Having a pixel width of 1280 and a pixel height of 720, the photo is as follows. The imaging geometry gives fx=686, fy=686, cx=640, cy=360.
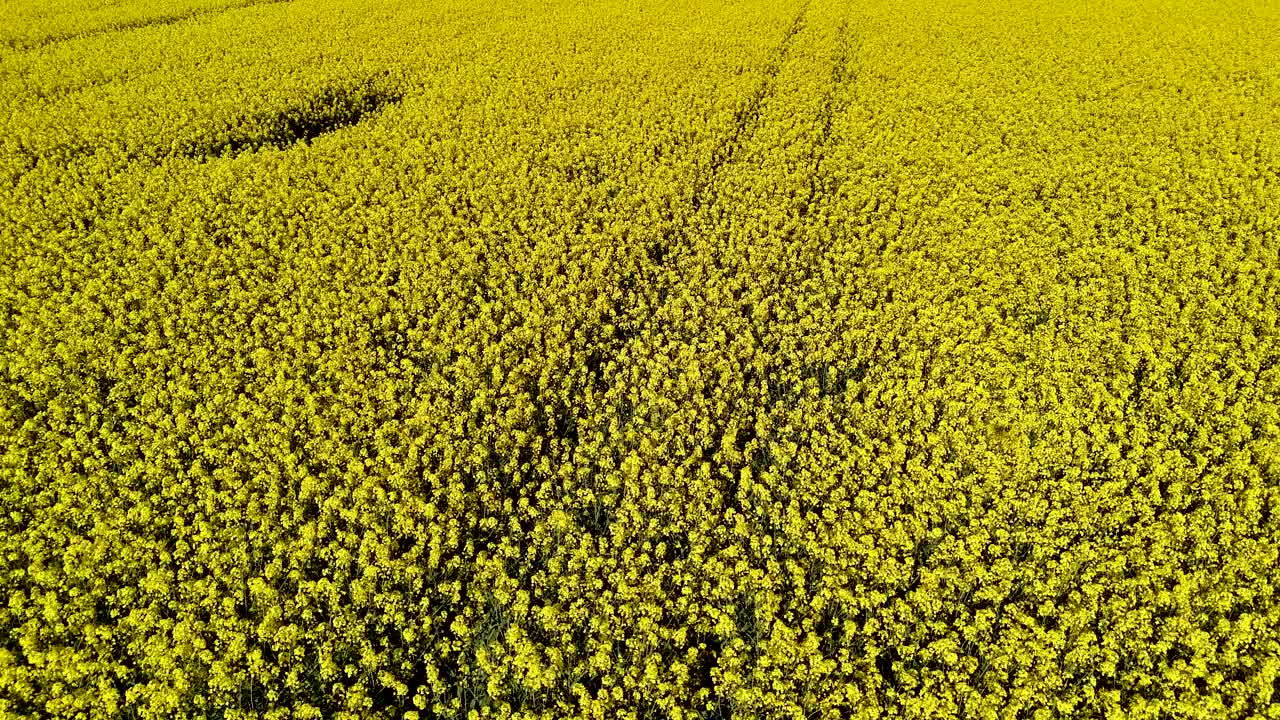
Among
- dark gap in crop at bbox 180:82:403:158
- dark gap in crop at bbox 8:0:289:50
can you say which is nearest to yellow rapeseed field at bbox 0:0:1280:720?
dark gap in crop at bbox 180:82:403:158

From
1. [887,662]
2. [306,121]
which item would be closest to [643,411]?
[887,662]

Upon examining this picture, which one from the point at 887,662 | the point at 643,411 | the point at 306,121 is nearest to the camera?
the point at 887,662

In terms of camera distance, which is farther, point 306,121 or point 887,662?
point 306,121

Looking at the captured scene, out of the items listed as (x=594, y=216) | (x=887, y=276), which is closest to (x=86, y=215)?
(x=594, y=216)

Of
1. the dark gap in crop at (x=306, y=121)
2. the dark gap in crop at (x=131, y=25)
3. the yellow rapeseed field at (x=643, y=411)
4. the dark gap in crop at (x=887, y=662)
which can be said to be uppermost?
the dark gap in crop at (x=131, y=25)

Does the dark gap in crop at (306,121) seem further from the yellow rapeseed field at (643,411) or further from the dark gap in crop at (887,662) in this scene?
the dark gap in crop at (887,662)

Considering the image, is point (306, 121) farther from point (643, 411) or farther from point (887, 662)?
point (887, 662)

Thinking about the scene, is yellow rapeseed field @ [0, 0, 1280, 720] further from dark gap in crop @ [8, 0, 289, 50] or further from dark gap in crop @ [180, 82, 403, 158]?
dark gap in crop @ [8, 0, 289, 50]

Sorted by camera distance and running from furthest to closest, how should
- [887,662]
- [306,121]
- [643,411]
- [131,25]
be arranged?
1. [131,25]
2. [306,121]
3. [643,411]
4. [887,662]

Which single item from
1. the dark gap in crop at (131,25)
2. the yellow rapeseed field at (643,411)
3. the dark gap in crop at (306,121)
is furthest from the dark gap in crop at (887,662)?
the dark gap in crop at (131,25)
